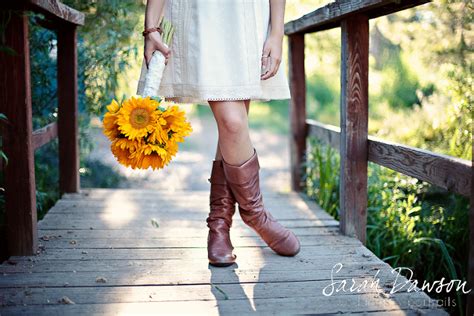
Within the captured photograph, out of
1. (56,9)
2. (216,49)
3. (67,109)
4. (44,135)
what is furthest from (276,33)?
(67,109)

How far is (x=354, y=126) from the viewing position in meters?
2.73

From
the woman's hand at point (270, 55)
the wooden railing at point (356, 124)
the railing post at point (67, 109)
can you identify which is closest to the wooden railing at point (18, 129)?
the woman's hand at point (270, 55)

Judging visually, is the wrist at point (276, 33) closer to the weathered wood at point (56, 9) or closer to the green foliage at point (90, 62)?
the weathered wood at point (56, 9)

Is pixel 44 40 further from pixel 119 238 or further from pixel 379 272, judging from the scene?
pixel 379 272

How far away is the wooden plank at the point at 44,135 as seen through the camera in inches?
110

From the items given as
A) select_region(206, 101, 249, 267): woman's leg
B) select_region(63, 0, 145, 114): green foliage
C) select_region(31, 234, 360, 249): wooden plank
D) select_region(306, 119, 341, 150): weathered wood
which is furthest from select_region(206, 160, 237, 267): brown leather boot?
select_region(63, 0, 145, 114): green foliage

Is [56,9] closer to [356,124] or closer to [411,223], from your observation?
[356,124]

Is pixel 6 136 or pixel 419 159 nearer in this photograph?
pixel 419 159

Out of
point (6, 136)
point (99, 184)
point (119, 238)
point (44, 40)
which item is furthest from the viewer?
point (99, 184)

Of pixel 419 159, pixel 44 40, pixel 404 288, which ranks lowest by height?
pixel 404 288

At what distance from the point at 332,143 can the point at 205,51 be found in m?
1.35

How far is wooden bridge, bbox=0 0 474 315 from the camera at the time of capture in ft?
6.21

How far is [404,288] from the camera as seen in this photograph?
2025 mm

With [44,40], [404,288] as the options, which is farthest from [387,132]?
[404,288]
